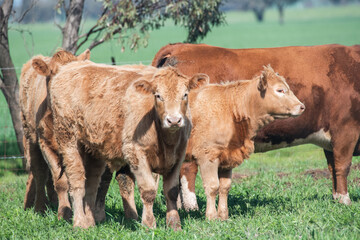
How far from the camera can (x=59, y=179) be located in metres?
6.82

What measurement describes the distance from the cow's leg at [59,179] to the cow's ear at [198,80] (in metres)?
2.22

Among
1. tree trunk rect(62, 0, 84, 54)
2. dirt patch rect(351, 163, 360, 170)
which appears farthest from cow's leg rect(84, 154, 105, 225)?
dirt patch rect(351, 163, 360, 170)

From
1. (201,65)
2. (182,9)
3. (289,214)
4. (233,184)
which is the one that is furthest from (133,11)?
(289,214)

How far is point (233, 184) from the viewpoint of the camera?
358 inches

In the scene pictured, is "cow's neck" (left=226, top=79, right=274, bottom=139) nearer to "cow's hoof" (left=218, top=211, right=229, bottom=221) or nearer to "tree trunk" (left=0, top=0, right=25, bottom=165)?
"cow's hoof" (left=218, top=211, right=229, bottom=221)

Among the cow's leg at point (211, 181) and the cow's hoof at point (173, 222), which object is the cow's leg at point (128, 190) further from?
the cow's hoof at point (173, 222)

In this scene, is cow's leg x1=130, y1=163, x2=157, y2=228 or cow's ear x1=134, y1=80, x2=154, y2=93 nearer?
cow's ear x1=134, y1=80, x2=154, y2=93

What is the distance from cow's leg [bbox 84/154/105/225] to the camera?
674cm

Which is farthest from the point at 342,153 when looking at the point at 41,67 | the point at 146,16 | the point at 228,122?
the point at 146,16

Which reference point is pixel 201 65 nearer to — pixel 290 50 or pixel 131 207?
pixel 290 50

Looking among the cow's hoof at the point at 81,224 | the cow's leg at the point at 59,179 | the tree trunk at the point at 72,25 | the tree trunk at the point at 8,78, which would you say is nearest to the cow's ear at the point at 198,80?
the cow's hoof at the point at 81,224

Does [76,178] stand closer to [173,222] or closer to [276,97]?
[173,222]

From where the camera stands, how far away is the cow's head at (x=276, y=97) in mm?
6773

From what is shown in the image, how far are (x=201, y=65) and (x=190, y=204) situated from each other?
6.88 ft
